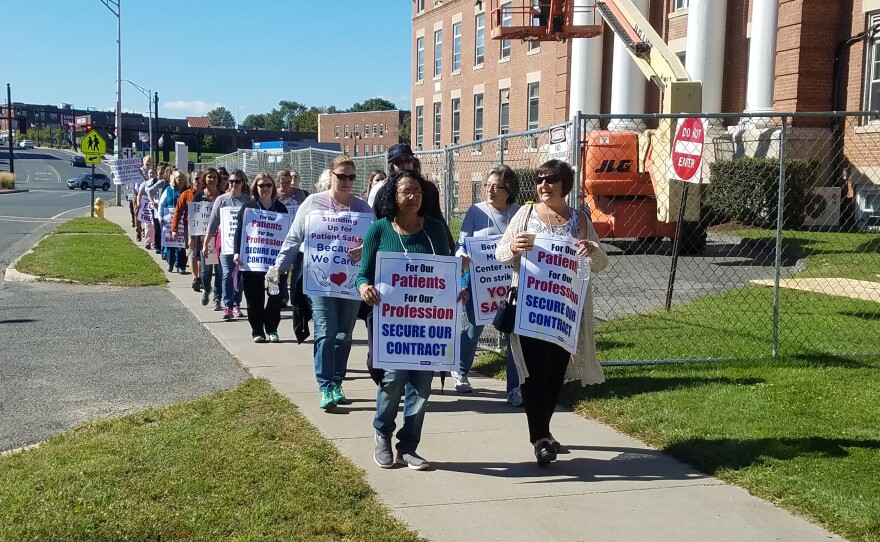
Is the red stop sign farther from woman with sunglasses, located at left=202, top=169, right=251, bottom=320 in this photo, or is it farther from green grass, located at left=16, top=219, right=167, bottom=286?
green grass, located at left=16, top=219, right=167, bottom=286

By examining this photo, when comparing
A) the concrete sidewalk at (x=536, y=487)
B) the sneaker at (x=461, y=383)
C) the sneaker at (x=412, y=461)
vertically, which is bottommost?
the concrete sidewalk at (x=536, y=487)

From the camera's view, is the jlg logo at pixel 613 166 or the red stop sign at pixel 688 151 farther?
the jlg logo at pixel 613 166

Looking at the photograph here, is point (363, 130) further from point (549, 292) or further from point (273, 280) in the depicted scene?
point (549, 292)

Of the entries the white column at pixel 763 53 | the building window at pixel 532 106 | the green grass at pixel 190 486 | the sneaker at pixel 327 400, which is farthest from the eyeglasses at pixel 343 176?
the building window at pixel 532 106

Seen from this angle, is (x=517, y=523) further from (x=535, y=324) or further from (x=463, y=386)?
(x=463, y=386)

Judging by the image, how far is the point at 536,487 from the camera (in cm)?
530

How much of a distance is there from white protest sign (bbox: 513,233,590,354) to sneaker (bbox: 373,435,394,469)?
3.32 ft

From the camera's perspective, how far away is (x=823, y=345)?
8.88m

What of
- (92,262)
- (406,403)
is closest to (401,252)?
(406,403)

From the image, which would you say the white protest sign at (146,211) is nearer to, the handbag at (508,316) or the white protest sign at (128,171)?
the white protest sign at (128,171)

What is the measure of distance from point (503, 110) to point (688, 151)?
98.6ft

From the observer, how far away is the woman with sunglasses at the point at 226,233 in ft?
34.9

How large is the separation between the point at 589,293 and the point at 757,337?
4.08 meters

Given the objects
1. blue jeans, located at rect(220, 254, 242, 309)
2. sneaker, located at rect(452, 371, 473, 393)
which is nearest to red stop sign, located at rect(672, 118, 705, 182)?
sneaker, located at rect(452, 371, 473, 393)
